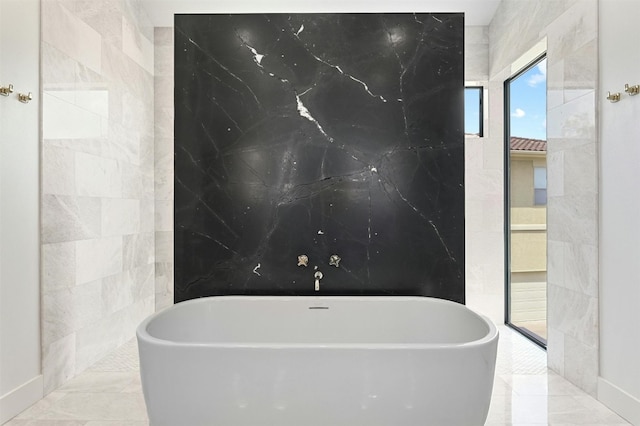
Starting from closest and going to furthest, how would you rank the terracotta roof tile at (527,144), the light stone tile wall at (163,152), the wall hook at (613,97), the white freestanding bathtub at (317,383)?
the white freestanding bathtub at (317,383) < the wall hook at (613,97) < the terracotta roof tile at (527,144) < the light stone tile wall at (163,152)

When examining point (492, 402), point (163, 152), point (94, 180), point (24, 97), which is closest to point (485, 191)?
point (492, 402)

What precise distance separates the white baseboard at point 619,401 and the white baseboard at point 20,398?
10.1 feet

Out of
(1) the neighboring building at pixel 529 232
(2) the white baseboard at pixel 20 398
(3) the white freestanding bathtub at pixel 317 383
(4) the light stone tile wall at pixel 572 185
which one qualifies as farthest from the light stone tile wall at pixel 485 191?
(2) the white baseboard at pixel 20 398

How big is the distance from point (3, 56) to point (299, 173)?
5.48 feet

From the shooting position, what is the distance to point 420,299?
9.16 ft

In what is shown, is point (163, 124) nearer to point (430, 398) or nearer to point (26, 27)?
point (26, 27)

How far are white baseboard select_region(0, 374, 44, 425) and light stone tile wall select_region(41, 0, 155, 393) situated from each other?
0.09 meters

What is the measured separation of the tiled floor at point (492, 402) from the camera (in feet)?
7.77

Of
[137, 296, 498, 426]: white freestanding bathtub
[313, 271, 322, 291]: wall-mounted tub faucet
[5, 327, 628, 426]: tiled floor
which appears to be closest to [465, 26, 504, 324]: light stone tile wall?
[5, 327, 628, 426]: tiled floor

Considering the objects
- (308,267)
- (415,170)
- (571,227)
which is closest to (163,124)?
(308,267)

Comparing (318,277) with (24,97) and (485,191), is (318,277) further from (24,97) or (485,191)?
(485,191)

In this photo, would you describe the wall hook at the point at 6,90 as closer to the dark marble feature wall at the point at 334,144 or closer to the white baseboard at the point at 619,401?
the dark marble feature wall at the point at 334,144

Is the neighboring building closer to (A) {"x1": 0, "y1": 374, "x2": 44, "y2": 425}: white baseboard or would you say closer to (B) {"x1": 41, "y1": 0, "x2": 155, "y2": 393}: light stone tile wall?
(B) {"x1": 41, "y1": 0, "x2": 155, "y2": 393}: light stone tile wall

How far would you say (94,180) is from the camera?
130 inches
